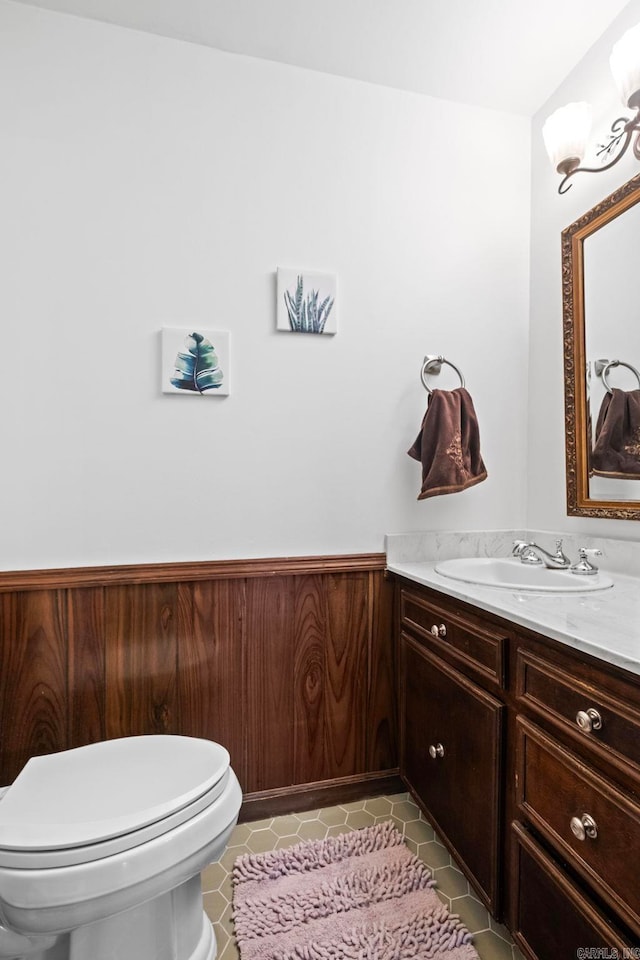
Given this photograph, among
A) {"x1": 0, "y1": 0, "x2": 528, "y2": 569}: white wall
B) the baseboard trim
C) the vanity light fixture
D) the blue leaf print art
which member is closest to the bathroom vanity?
the baseboard trim

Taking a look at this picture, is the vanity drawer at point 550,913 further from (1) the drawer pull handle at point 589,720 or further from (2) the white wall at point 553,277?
(2) the white wall at point 553,277

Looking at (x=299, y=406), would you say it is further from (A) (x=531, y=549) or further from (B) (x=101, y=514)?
(A) (x=531, y=549)

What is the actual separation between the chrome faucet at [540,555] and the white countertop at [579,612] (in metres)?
0.14

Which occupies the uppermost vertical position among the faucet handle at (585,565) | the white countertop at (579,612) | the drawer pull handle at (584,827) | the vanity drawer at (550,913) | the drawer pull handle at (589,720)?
the faucet handle at (585,565)

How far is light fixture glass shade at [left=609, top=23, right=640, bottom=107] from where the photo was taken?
125cm

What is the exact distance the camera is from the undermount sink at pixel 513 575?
4.30 ft

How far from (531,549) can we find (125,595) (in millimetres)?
1273

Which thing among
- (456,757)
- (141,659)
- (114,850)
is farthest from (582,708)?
(141,659)

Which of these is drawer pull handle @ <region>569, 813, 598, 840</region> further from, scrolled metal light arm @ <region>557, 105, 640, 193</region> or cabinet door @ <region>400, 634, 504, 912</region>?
scrolled metal light arm @ <region>557, 105, 640, 193</region>

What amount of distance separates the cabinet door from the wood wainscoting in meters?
0.16

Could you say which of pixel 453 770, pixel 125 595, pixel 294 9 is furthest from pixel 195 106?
pixel 453 770

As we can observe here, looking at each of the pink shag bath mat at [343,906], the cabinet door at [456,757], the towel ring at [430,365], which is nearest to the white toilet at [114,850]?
the pink shag bath mat at [343,906]

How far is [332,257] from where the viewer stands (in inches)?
65.8

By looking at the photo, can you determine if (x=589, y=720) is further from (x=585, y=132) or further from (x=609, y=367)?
(x=585, y=132)
